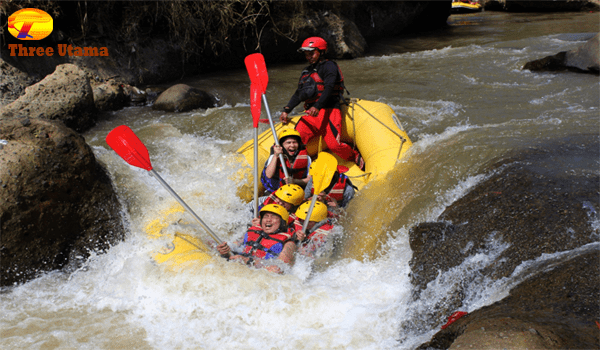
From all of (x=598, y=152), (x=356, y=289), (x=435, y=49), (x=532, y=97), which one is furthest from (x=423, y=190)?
(x=435, y=49)

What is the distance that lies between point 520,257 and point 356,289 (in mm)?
951

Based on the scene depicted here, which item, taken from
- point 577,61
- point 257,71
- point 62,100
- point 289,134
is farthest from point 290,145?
point 577,61

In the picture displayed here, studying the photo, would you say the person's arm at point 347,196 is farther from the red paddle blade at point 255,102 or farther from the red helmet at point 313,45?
the red helmet at point 313,45

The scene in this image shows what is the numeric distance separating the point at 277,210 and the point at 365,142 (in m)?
1.38

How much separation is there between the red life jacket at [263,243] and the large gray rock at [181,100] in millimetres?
3397

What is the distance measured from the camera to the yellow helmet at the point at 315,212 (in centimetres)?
326

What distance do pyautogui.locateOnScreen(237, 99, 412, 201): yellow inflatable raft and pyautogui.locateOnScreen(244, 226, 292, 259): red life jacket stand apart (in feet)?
2.11

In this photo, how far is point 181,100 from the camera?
19.7 ft

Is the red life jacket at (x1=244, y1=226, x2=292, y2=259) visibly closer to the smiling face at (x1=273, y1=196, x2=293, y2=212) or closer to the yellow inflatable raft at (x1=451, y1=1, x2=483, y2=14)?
the smiling face at (x1=273, y1=196, x2=293, y2=212)

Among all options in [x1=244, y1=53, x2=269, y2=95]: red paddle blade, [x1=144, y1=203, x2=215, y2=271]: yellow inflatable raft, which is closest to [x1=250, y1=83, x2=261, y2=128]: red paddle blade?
[x1=244, y1=53, x2=269, y2=95]: red paddle blade

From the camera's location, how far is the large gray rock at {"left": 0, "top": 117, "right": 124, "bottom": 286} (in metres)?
2.71

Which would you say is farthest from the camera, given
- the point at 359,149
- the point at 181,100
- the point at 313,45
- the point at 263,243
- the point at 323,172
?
the point at 181,100

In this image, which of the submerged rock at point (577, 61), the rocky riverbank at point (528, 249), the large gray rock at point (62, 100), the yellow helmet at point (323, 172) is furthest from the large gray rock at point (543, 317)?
the submerged rock at point (577, 61)

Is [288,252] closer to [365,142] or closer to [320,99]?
[365,142]
